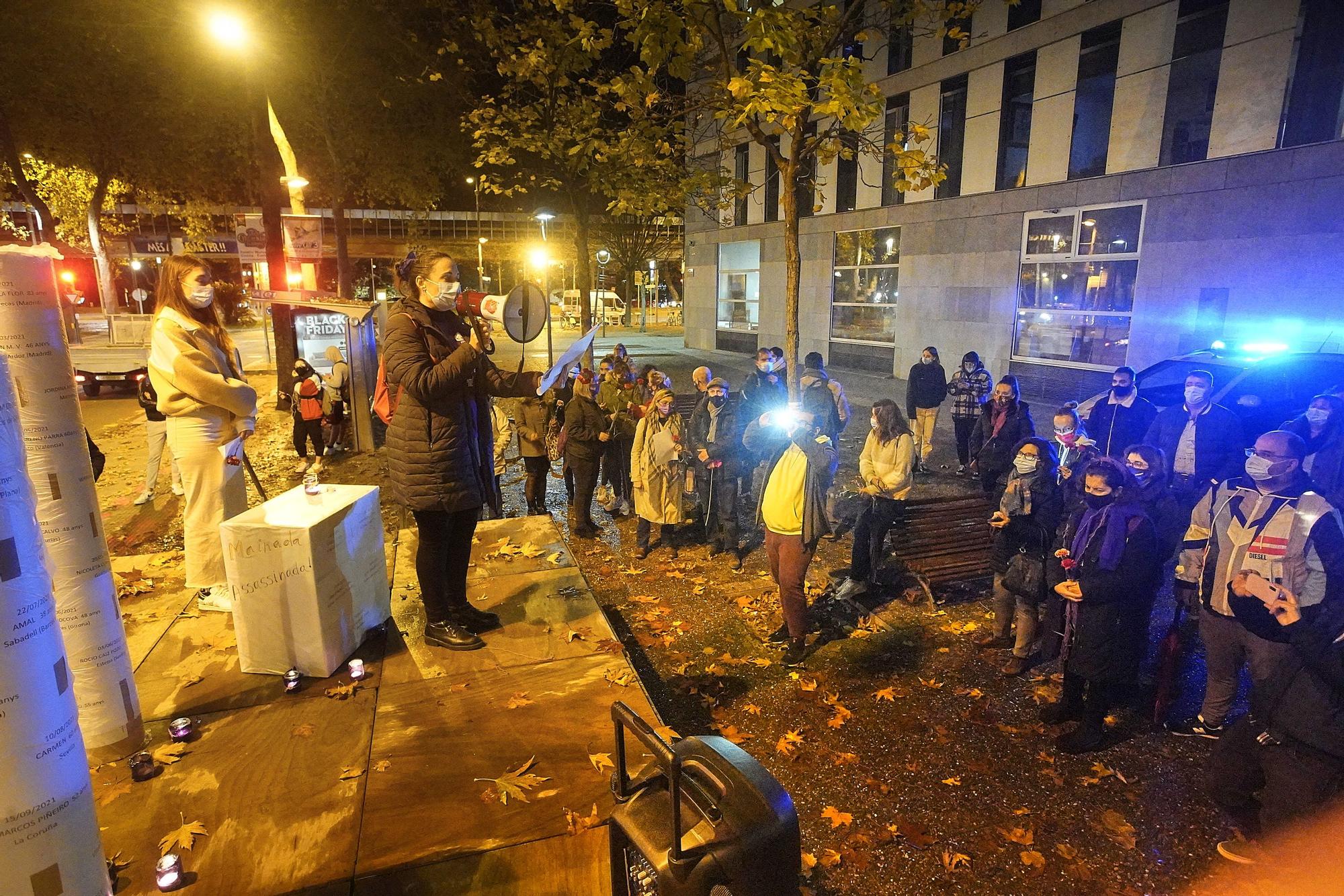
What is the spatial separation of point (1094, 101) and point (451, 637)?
1694cm

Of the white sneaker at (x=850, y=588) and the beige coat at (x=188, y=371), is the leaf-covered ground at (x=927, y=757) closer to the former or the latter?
the white sneaker at (x=850, y=588)

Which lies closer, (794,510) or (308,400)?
(794,510)

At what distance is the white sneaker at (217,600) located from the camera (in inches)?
196

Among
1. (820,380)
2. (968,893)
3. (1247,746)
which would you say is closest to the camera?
(968,893)

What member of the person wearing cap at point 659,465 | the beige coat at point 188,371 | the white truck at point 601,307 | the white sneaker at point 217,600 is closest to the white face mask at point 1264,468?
the person wearing cap at point 659,465

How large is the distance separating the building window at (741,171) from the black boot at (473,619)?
944 inches

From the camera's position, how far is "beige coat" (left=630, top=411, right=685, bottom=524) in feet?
24.5

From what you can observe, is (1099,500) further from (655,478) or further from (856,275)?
(856,275)

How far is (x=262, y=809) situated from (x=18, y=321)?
7.39 ft

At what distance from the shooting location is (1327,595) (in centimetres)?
346

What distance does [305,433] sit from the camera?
11234 mm

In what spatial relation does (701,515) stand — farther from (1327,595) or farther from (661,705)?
(1327,595)

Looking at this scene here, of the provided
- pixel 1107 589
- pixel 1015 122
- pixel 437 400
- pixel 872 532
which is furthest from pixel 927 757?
pixel 1015 122

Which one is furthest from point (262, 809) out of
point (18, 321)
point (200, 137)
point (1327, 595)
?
point (200, 137)
